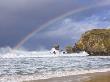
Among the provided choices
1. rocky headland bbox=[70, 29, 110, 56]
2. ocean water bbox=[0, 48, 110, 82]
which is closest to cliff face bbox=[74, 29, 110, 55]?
rocky headland bbox=[70, 29, 110, 56]

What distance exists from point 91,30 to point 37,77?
74850 mm

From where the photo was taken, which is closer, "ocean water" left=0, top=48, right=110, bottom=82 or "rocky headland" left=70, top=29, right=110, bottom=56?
"ocean water" left=0, top=48, right=110, bottom=82

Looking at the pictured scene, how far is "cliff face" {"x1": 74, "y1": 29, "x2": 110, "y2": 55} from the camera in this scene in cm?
8706

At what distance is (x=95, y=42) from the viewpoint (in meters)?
90.5

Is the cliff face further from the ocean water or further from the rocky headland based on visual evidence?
the ocean water

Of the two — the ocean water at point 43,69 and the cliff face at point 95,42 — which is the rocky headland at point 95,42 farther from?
the ocean water at point 43,69

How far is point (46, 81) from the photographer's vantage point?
2112cm

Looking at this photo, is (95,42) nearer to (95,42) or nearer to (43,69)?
(95,42)

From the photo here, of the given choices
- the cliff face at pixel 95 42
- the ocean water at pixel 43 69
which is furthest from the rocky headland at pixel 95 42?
the ocean water at pixel 43 69

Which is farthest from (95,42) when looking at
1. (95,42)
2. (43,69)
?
(43,69)

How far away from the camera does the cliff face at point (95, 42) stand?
3428 inches

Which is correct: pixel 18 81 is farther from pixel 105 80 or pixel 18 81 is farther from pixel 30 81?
pixel 105 80

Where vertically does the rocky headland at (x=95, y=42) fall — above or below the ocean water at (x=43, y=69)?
above

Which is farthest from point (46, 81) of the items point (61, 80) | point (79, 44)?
point (79, 44)
